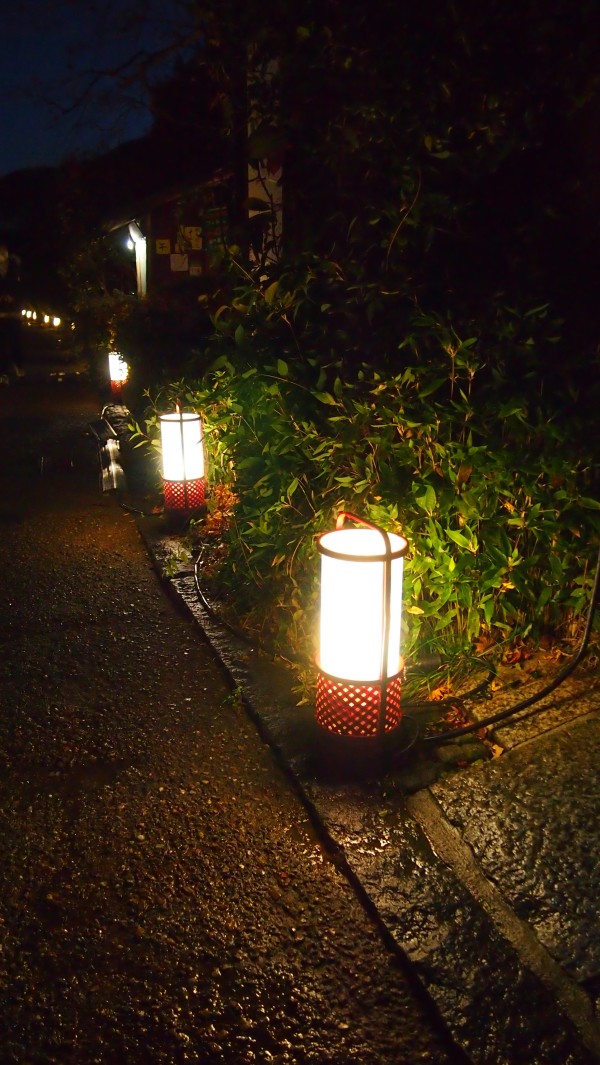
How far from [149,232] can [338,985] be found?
85.4 ft

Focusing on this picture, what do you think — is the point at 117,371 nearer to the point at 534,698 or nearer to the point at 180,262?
the point at 180,262

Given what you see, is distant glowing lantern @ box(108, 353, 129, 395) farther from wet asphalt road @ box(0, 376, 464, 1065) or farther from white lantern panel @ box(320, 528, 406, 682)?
white lantern panel @ box(320, 528, 406, 682)

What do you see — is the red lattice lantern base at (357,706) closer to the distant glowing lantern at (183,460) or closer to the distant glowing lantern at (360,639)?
the distant glowing lantern at (360,639)

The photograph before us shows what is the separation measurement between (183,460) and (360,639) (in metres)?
4.22

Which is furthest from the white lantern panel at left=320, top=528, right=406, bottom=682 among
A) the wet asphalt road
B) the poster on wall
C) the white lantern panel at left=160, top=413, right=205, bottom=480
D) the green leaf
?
the poster on wall

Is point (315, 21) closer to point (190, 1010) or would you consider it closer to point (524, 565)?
point (524, 565)

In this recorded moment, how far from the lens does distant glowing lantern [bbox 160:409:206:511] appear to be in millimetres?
7301

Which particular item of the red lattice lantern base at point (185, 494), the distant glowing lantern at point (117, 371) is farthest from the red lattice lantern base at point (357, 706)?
the distant glowing lantern at point (117, 371)

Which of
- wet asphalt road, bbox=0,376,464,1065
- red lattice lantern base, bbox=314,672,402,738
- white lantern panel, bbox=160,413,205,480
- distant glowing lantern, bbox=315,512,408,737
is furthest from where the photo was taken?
white lantern panel, bbox=160,413,205,480

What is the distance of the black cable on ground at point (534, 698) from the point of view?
12.3ft

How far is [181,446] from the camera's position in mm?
7320

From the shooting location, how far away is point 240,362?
5520 millimetres

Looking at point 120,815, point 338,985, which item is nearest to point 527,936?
point 338,985

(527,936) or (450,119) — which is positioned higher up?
(450,119)
